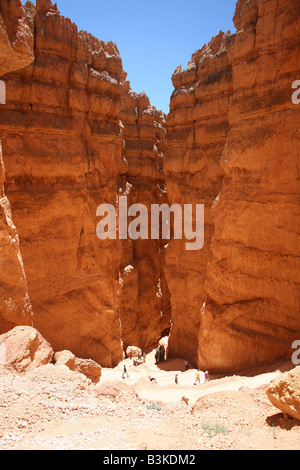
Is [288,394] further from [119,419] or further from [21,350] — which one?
[21,350]

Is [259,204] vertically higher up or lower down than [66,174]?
lower down

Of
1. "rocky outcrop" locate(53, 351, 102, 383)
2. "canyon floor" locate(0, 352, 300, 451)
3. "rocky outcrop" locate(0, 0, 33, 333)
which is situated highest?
"rocky outcrop" locate(0, 0, 33, 333)

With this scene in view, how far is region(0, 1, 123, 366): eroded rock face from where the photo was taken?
11820mm

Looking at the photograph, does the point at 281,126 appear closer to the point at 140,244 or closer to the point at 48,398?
the point at 48,398

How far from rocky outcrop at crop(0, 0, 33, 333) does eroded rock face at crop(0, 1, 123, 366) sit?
4383 millimetres

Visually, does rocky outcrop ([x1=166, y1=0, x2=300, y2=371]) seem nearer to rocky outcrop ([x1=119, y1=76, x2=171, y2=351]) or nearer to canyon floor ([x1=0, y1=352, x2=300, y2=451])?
canyon floor ([x1=0, y1=352, x2=300, y2=451])

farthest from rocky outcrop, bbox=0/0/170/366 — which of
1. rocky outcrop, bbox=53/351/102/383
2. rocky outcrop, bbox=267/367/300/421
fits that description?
rocky outcrop, bbox=267/367/300/421

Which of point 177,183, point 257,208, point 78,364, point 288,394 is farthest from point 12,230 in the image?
point 177,183

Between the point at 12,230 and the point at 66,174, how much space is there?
5.75 m

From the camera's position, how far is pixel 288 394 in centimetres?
525

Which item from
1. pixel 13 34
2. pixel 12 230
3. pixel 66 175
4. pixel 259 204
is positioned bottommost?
pixel 12 230

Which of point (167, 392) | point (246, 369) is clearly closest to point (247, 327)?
point (246, 369)

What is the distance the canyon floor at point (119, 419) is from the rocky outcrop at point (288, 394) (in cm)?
20

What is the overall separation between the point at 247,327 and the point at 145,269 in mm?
12163
